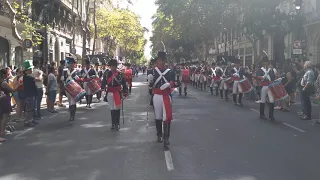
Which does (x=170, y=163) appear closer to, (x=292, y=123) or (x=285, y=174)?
(x=285, y=174)

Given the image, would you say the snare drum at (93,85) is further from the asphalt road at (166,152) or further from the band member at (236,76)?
the band member at (236,76)

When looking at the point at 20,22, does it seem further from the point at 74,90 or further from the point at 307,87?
the point at 307,87

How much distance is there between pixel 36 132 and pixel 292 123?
23.7 ft

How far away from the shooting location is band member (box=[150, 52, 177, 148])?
8.41 metres

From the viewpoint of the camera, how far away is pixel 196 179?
6043 mm

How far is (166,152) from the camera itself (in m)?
7.86

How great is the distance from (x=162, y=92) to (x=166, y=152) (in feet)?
4.34

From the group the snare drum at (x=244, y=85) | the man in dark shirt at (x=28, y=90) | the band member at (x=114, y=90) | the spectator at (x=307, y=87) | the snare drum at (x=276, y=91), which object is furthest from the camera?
the snare drum at (x=244, y=85)

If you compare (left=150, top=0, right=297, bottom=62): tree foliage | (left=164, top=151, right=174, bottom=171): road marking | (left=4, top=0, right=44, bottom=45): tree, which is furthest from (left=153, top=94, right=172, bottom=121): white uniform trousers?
(left=150, top=0, right=297, bottom=62): tree foliage

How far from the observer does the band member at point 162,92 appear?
841 centimetres

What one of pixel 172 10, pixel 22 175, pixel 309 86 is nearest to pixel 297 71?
pixel 309 86

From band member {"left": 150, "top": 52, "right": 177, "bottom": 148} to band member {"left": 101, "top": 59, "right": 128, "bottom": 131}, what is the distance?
7.16 ft

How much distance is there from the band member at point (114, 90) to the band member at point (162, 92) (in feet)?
7.16

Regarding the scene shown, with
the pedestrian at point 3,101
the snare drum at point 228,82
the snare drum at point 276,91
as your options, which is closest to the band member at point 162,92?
the pedestrian at point 3,101
